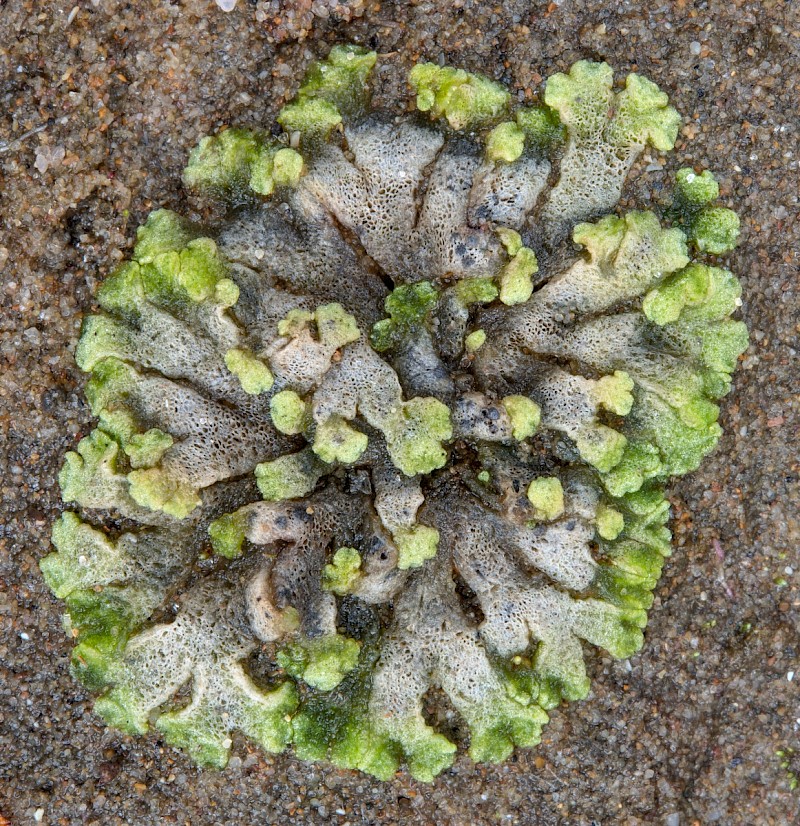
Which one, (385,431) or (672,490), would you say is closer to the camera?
(385,431)

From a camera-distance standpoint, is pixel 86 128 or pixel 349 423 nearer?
pixel 349 423

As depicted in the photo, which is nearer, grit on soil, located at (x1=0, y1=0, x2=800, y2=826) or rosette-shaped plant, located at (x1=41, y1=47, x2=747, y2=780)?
rosette-shaped plant, located at (x1=41, y1=47, x2=747, y2=780)

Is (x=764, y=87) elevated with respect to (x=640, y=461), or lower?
elevated

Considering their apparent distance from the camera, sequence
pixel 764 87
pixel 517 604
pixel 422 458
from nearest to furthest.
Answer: pixel 422 458 < pixel 517 604 < pixel 764 87

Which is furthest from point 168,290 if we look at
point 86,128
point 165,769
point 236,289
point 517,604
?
point 165,769

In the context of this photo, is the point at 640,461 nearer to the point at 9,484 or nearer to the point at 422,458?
the point at 422,458
